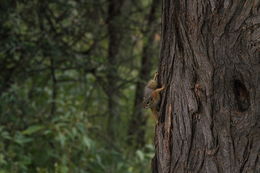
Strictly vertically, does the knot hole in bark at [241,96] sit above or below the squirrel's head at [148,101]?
above

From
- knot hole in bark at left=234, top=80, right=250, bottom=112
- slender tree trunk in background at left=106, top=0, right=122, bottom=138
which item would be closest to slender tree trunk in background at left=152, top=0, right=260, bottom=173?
knot hole in bark at left=234, top=80, right=250, bottom=112

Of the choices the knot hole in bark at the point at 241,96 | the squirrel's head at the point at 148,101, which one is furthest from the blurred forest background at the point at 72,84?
the knot hole in bark at the point at 241,96

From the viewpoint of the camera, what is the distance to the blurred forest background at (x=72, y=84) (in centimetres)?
479

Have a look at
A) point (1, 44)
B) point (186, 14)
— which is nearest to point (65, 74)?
point (1, 44)

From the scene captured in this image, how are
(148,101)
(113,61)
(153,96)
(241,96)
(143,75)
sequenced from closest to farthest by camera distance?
(241,96) → (153,96) → (148,101) → (113,61) → (143,75)

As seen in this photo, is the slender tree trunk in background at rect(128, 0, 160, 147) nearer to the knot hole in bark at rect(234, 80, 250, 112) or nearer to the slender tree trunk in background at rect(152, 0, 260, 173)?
the slender tree trunk in background at rect(152, 0, 260, 173)

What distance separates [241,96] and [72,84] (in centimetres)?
386

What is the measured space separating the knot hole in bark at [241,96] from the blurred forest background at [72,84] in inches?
99.5

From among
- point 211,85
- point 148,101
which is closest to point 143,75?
point 148,101

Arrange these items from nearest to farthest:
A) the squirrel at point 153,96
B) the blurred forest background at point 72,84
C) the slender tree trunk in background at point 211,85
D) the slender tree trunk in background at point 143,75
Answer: the slender tree trunk in background at point 211,85
the squirrel at point 153,96
the blurred forest background at point 72,84
the slender tree trunk in background at point 143,75

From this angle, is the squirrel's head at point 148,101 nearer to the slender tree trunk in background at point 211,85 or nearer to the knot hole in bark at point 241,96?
the slender tree trunk in background at point 211,85

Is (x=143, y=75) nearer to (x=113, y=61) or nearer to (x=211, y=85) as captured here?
(x=113, y=61)

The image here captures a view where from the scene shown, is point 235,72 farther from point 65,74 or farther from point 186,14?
point 65,74

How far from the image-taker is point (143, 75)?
6129 millimetres
